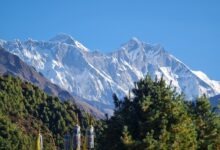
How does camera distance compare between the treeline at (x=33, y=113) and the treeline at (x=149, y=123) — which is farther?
the treeline at (x=33, y=113)

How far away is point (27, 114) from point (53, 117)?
6219 millimetres

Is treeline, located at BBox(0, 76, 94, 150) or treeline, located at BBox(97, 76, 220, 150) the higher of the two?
treeline, located at BBox(0, 76, 94, 150)

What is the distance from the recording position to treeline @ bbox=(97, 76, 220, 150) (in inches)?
1759

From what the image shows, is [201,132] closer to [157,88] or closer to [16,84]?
[157,88]

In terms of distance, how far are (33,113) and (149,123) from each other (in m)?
109

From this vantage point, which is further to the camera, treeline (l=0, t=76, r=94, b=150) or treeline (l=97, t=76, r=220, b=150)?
treeline (l=0, t=76, r=94, b=150)

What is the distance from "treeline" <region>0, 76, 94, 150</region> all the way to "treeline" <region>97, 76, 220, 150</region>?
75.8 m

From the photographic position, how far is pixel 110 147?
4591cm

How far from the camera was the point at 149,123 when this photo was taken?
45.6 m

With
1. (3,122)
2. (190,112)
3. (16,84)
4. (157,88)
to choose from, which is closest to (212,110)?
(190,112)

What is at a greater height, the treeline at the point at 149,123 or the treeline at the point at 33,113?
the treeline at the point at 33,113

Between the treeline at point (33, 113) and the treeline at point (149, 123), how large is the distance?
7578 cm

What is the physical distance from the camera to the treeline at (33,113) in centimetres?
13388

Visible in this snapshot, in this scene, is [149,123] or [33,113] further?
[33,113]
